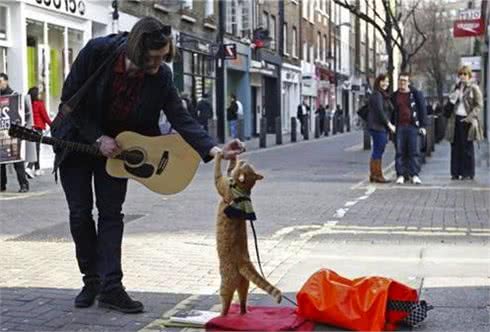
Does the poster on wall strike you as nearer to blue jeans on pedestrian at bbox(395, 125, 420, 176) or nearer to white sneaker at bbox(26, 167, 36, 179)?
white sneaker at bbox(26, 167, 36, 179)

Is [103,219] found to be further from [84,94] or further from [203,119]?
[203,119]

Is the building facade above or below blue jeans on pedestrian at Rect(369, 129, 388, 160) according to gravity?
above

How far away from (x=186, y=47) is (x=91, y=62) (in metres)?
23.4

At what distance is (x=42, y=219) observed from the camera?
372 inches

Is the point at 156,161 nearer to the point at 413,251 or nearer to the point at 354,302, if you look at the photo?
the point at 354,302

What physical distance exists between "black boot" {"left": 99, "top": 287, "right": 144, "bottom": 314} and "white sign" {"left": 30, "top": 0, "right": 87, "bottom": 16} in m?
14.1

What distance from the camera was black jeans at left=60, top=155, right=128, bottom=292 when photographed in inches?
203

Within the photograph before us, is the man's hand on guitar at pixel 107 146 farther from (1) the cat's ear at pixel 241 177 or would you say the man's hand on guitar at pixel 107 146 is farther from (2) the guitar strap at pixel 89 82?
(1) the cat's ear at pixel 241 177

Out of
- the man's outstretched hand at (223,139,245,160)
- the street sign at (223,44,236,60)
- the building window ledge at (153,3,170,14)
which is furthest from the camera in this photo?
the street sign at (223,44,236,60)

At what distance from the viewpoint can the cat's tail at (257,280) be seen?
4629 millimetres

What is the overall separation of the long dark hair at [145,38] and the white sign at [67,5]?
1405 centimetres

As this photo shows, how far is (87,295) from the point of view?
17.1 feet

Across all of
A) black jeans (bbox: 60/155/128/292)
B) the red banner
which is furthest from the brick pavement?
the red banner

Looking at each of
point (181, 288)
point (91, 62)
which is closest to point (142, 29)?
point (91, 62)
